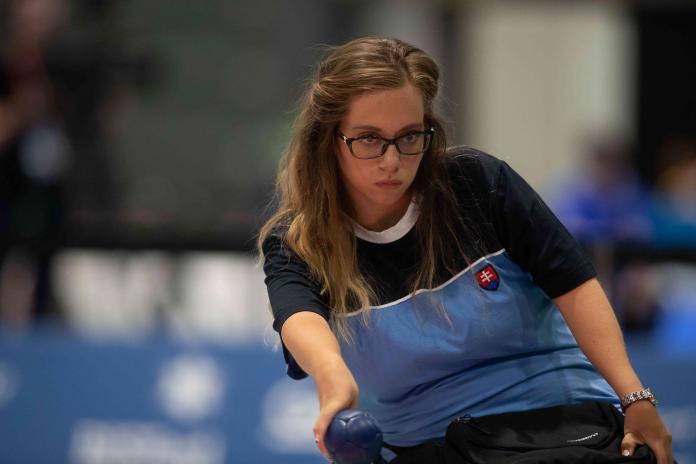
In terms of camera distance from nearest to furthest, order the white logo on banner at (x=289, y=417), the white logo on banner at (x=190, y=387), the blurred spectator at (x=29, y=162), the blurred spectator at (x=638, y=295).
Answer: the white logo on banner at (x=289, y=417)
the white logo on banner at (x=190, y=387)
the blurred spectator at (x=638, y=295)
the blurred spectator at (x=29, y=162)

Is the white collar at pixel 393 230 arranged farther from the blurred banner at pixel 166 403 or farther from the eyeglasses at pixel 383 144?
the blurred banner at pixel 166 403

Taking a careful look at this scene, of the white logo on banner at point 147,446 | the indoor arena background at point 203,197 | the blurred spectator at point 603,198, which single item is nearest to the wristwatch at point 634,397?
the indoor arena background at point 203,197

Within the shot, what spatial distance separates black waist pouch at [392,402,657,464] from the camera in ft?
7.98

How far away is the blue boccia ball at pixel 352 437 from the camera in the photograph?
215cm

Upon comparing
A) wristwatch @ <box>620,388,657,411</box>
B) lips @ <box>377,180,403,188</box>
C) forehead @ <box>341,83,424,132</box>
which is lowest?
wristwatch @ <box>620,388,657,411</box>

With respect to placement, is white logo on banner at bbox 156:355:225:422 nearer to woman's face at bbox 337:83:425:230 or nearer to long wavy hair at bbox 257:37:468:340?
long wavy hair at bbox 257:37:468:340

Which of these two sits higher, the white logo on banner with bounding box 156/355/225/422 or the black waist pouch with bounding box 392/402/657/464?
the black waist pouch with bounding box 392/402/657/464

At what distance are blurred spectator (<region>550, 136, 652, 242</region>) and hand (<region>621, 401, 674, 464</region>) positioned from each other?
3983mm

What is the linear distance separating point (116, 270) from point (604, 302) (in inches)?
170

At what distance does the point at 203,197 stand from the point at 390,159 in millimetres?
5246

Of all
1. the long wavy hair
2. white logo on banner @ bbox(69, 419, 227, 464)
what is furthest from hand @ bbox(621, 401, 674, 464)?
white logo on banner @ bbox(69, 419, 227, 464)

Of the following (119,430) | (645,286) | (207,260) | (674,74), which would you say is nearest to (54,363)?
(119,430)

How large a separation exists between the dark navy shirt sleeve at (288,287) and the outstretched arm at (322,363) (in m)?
0.03

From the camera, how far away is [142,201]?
745cm
